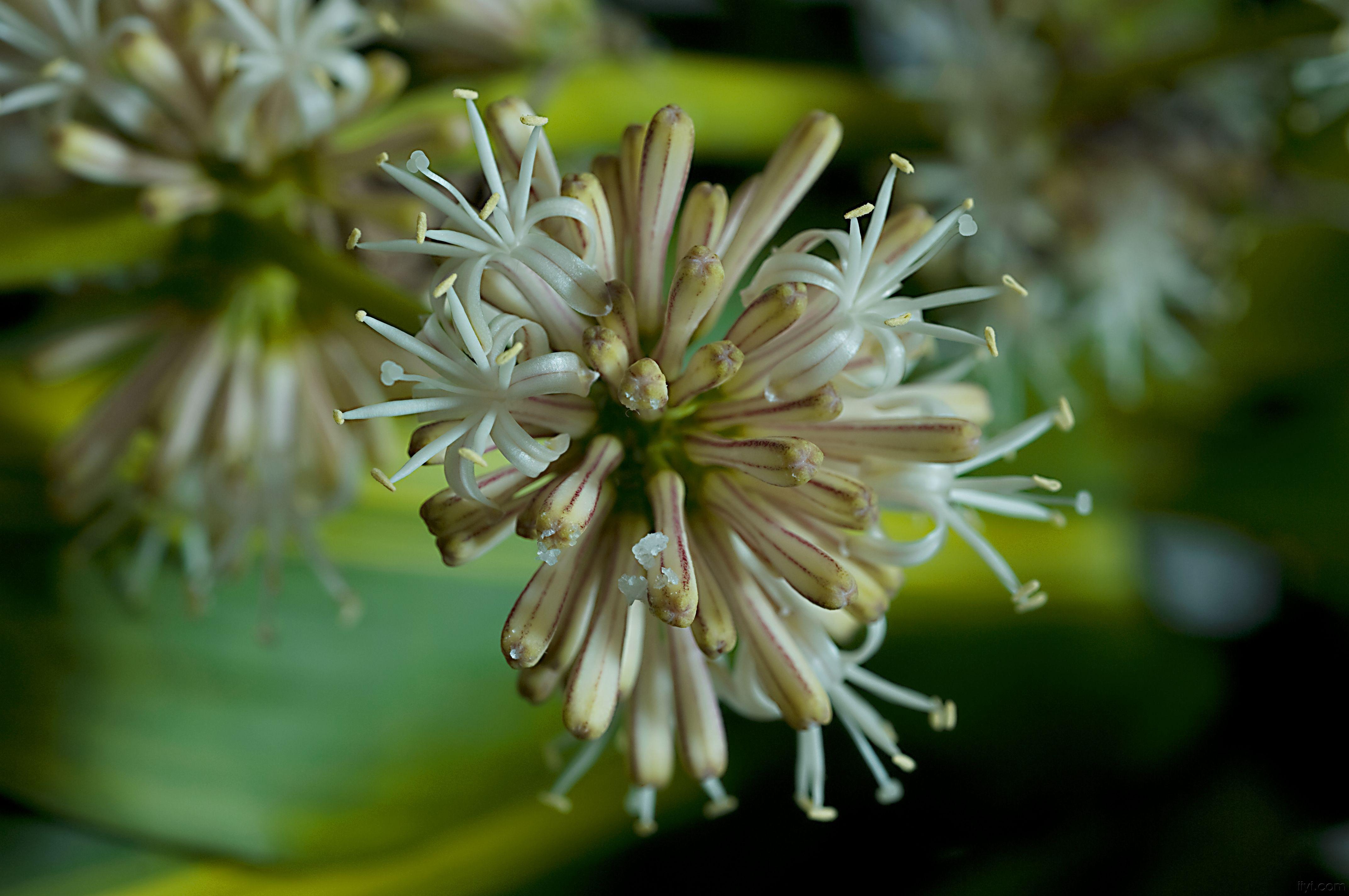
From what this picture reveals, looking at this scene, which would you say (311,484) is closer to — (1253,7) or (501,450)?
(501,450)

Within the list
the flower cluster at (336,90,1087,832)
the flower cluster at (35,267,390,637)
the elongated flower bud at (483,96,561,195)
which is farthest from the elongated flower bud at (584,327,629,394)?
the flower cluster at (35,267,390,637)

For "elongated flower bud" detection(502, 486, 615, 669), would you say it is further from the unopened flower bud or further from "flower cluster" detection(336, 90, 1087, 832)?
the unopened flower bud

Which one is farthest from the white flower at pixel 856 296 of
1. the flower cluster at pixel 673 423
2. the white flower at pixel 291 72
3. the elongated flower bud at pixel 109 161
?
the elongated flower bud at pixel 109 161

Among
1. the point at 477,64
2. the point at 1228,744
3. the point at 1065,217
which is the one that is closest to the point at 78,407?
the point at 477,64

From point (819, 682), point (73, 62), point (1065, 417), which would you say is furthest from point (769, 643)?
point (73, 62)

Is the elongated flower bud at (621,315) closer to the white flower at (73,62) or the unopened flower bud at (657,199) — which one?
the unopened flower bud at (657,199)
